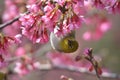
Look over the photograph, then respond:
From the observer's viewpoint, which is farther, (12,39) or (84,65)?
(84,65)

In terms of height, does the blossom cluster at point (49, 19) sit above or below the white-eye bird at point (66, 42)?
above

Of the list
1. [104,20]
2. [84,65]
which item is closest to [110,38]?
[84,65]

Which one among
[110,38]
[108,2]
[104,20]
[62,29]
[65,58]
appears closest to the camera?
[62,29]

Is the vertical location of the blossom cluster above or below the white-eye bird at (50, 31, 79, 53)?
above

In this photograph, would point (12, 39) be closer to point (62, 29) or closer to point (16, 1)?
point (62, 29)

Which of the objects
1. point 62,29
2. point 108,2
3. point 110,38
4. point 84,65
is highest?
point 110,38

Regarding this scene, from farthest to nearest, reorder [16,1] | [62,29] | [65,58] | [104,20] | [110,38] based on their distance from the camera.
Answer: [110,38] → [65,58] → [104,20] → [16,1] → [62,29]

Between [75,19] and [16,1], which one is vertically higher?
[16,1]
